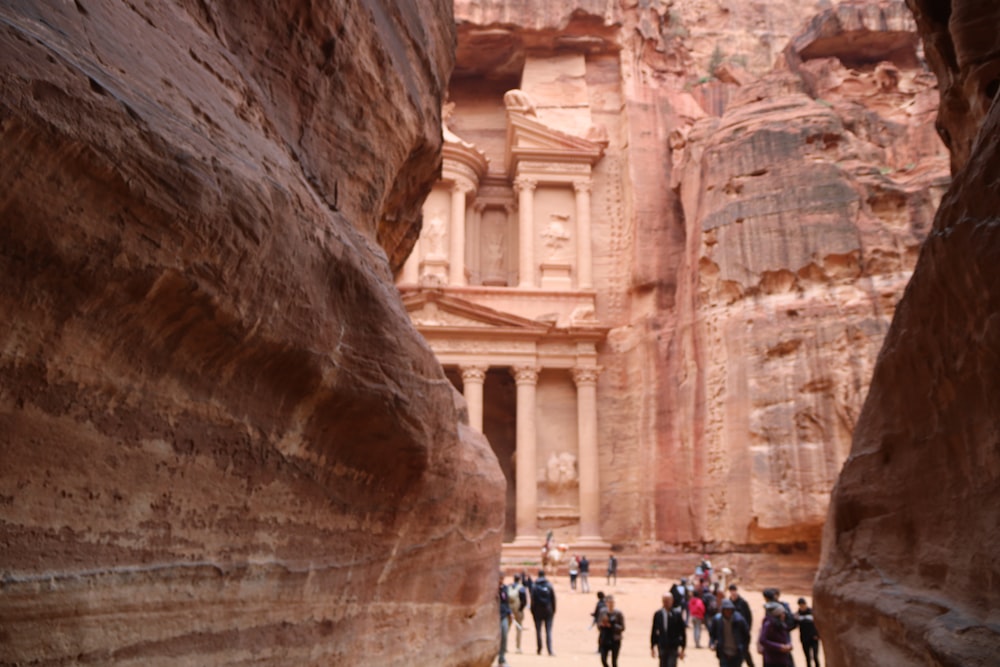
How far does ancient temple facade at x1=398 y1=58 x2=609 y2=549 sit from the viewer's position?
29297 millimetres

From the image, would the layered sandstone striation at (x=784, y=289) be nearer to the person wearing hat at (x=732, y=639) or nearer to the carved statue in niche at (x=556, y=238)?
the carved statue in niche at (x=556, y=238)

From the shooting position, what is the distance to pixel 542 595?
12.5 m

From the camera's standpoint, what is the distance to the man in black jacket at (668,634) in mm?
9812

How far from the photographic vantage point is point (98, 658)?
10.6ft

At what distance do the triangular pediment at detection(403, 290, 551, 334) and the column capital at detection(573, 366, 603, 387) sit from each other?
1.98 m

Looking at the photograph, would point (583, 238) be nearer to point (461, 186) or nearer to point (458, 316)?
point (461, 186)

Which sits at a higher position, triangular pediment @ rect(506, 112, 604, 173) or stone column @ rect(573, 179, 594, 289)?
triangular pediment @ rect(506, 112, 604, 173)

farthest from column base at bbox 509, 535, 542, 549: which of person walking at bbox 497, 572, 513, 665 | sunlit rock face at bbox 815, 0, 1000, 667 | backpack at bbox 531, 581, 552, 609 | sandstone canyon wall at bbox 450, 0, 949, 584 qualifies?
sunlit rock face at bbox 815, 0, 1000, 667

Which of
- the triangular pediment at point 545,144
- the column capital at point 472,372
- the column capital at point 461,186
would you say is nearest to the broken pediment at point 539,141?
the triangular pediment at point 545,144

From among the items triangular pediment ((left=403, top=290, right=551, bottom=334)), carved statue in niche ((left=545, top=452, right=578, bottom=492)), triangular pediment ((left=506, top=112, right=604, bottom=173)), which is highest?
triangular pediment ((left=506, top=112, right=604, bottom=173))

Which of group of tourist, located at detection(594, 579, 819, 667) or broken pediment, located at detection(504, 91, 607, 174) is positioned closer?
group of tourist, located at detection(594, 579, 819, 667)

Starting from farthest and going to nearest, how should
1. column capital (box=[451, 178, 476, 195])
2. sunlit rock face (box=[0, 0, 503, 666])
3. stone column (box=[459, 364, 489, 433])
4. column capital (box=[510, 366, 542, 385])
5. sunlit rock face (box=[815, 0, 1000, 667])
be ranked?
column capital (box=[451, 178, 476, 195]) < column capital (box=[510, 366, 542, 385]) < stone column (box=[459, 364, 489, 433]) < sunlit rock face (box=[815, 0, 1000, 667]) < sunlit rock face (box=[0, 0, 503, 666])

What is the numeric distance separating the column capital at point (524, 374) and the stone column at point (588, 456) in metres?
1.67

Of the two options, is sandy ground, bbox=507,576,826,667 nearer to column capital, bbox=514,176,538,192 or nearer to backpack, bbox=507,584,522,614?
backpack, bbox=507,584,522,614
